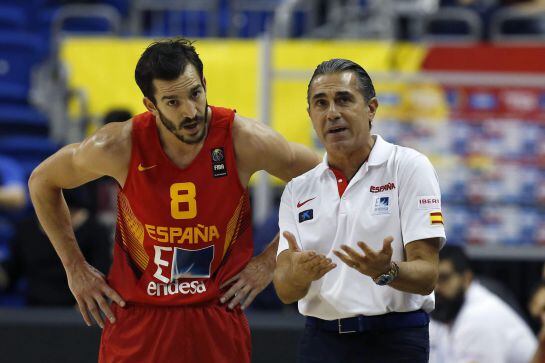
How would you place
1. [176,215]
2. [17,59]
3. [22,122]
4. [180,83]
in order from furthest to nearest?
[17,59]
[22,122]
[176,215]
[180,83]

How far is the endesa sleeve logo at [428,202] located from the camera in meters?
3.95

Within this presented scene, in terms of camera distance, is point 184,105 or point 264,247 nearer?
point 184,105

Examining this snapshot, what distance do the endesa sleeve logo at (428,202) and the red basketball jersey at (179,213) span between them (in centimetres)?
90

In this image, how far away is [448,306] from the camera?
23.0 feet

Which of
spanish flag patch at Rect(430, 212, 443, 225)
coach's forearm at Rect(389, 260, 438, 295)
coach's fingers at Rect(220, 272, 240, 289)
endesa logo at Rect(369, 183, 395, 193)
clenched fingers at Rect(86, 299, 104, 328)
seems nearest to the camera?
coach's forearm at Rect(389, 260, 438, 295)

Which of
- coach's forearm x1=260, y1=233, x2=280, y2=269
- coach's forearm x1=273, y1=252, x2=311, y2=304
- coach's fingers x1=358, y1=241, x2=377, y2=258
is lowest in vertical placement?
coach's forearm x1=260, y1=233, x2=280, y2=269

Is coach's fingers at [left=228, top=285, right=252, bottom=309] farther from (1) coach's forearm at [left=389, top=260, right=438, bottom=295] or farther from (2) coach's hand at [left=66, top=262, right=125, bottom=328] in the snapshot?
(1) coach's forearm at [left=389, top=260, right=438, bottom=295]

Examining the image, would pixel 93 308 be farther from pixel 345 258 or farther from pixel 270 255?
pixel 345 258

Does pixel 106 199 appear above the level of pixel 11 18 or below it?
below

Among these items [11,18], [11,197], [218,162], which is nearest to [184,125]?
[218,162]

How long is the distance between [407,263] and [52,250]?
13.7 feet

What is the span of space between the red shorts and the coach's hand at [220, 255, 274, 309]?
0.20 feet

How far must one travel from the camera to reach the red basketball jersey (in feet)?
14.7

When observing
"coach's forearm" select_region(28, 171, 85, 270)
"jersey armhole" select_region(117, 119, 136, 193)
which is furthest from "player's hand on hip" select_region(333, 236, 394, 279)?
"coach's forearm" select_region(28, 171, 85, 270)
